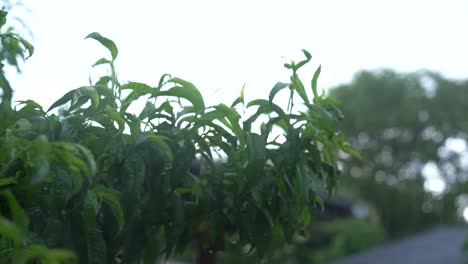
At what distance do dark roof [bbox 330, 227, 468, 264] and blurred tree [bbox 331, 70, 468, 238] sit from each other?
16.5 m

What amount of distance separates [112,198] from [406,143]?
34050 millimetres

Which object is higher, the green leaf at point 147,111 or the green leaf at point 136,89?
the green leaf at point 136,89

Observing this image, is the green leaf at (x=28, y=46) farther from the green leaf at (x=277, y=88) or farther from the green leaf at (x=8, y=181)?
the green leaf at (x=277, y=88)

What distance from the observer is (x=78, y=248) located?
5.04 feet

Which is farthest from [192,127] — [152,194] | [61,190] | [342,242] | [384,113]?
[384,113]

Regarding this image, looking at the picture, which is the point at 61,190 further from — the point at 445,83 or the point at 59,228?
the point at 445,83

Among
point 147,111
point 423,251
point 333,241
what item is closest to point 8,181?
point 147,111

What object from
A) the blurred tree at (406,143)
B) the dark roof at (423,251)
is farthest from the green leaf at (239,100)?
the blurred tree at (406,143)

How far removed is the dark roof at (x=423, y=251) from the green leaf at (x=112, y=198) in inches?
451

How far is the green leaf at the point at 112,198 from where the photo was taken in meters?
1.61

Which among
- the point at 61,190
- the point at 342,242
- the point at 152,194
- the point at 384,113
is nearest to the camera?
the point at 61,190

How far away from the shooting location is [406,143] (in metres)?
34.5

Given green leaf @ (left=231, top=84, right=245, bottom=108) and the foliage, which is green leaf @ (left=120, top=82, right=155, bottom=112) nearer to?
the foliage

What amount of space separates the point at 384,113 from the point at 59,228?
3312cm
